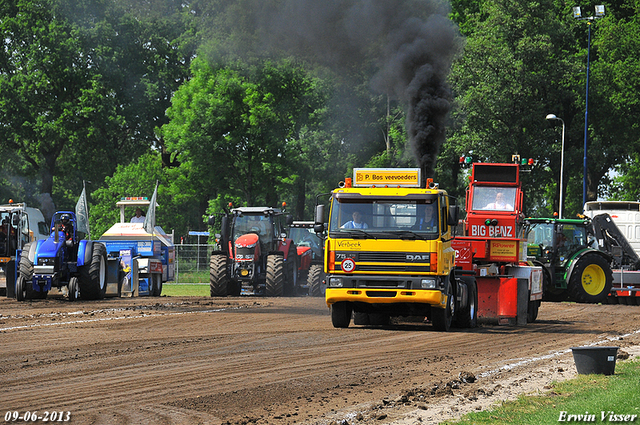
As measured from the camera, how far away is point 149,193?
5306 centimetres

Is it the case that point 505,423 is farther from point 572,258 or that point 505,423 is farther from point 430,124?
point 572,258

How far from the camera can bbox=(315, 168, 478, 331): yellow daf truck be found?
50.4 feet

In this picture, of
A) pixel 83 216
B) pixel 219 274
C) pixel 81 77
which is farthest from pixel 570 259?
pixel 81 77

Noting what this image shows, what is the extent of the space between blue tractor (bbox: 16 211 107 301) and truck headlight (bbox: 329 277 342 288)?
10.2 m

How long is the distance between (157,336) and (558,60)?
1348 inches

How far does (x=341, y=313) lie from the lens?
53.6ft

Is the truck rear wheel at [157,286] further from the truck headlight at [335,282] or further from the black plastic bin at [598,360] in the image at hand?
the black plastic bin at [598,360]

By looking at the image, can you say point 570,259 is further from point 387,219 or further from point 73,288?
point 73,288

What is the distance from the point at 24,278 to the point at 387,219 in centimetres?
1194

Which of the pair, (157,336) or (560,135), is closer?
(157,336)

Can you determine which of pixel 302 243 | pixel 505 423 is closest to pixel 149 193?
pixel 302 243

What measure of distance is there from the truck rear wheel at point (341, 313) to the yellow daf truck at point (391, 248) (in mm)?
241

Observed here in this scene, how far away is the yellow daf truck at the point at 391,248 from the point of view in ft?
50.4

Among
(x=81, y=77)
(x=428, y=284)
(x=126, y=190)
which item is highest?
(x=81, y=77)
